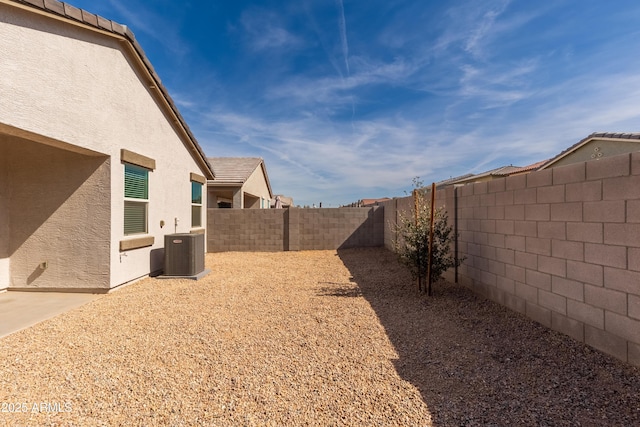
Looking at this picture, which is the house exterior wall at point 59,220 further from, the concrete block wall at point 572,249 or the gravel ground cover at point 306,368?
the concrete block wall at point 572,249

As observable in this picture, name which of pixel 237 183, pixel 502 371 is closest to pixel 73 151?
pixel 502 371

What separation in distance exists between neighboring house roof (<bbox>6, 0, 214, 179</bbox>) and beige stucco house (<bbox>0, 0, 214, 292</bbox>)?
0.07 ft

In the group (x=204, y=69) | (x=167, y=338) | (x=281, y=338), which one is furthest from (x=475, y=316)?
(x=204, y=69)

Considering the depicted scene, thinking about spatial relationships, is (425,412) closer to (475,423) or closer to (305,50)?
(475,423)

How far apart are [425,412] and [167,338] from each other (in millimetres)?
3292

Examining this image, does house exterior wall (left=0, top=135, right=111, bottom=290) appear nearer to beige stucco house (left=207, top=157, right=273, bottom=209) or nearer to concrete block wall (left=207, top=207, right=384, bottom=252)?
concrete block wall (left=207, top=207, right=384, bottom=252)

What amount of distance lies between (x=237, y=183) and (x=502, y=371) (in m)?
15.7

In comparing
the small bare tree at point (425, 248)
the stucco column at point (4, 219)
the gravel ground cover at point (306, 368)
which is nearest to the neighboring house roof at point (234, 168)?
the stucco column at point (4, 219)

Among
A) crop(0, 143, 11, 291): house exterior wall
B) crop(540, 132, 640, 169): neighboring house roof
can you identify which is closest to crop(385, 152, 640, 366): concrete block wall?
crop(0, 143, 11, 291): house exterior wall

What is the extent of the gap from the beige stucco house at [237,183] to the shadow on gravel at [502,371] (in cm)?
1371

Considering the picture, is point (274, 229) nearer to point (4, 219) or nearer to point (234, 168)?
point (4, 219)

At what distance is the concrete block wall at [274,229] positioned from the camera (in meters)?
12.7

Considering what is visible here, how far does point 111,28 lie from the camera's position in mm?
5754

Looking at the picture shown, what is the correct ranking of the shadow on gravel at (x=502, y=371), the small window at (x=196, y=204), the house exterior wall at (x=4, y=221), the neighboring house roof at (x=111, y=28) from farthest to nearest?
the small window at (x=196, y=204) → the house exterior wall at (x=4, y=221) → the neighboring house roof at (x=111, y=28) → the shadow on gravel at (x=502, y=371)
